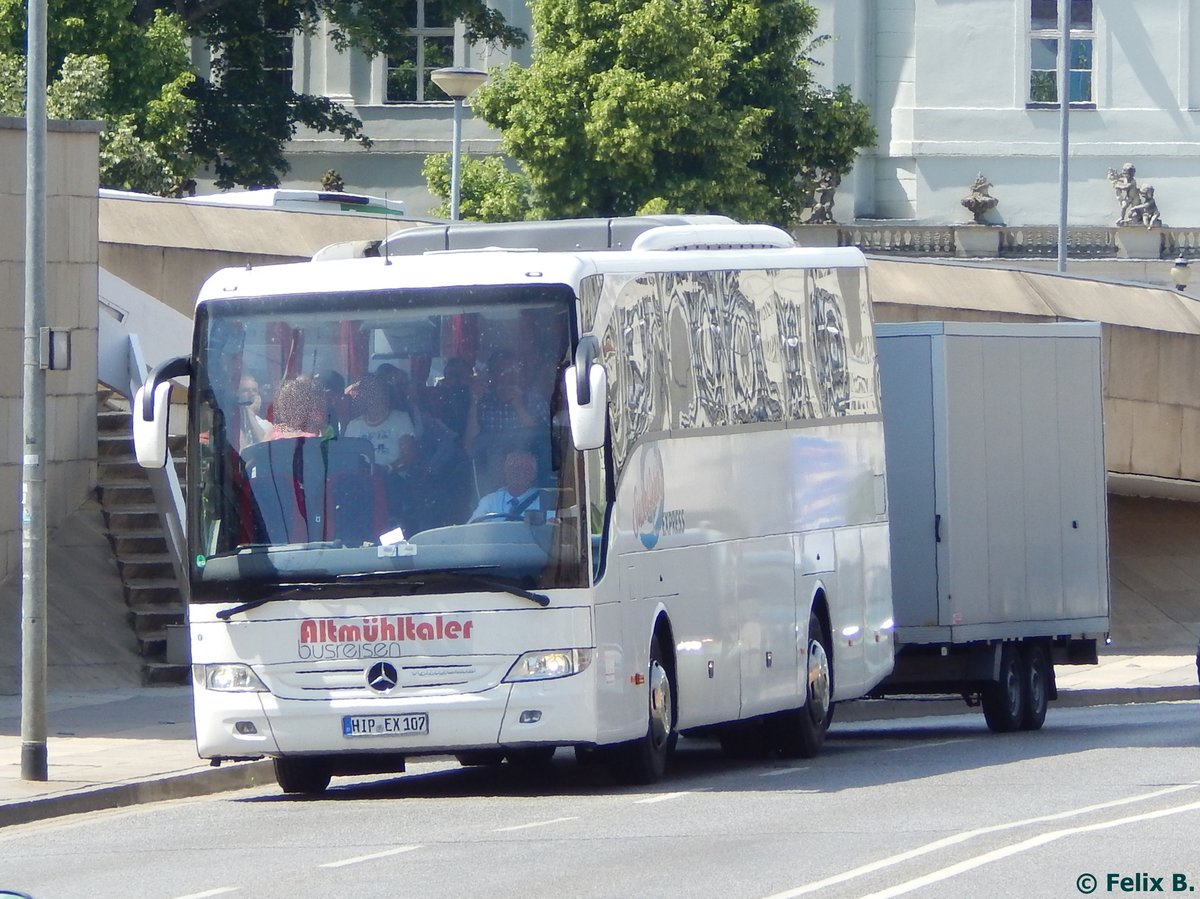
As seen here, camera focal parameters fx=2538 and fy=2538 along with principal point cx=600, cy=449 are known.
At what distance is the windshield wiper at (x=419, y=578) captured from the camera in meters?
14.1

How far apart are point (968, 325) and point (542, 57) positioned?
2815 cm

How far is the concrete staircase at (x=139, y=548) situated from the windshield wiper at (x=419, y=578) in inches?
306

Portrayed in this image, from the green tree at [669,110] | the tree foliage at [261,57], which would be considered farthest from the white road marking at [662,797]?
the tree foliage at [261,57]

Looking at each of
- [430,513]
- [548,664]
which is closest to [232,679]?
[430,513]

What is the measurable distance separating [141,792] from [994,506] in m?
8.56

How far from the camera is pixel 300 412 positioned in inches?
566

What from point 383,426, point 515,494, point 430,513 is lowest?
point 430,513

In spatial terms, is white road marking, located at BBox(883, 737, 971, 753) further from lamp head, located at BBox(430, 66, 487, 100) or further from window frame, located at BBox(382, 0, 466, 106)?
window frame, located at BBox(382, 0, 466, 106)

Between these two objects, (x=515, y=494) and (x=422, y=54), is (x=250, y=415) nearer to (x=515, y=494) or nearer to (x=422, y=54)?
(x=515, y=494)

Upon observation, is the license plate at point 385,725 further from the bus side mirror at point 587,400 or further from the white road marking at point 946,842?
the white road marking at point 946,842

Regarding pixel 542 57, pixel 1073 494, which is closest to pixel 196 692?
pixel 1073 494

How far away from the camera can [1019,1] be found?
60656 millimetres

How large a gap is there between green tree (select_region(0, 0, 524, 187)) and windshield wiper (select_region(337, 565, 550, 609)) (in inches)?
1228

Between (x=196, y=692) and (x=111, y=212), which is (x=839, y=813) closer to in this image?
(x=196, y=692)
